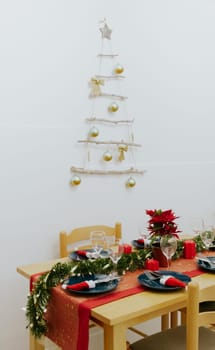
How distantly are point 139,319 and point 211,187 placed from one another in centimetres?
205

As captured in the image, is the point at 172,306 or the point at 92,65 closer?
the point at 172,306

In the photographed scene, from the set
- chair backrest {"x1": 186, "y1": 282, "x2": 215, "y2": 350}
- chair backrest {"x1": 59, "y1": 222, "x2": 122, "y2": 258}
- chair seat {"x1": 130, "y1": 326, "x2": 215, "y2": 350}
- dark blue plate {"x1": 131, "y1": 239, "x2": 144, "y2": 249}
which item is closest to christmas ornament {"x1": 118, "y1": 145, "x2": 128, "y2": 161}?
chair backrest {"x1": 59, "y1": 222, "x2": 122, "y2": 258}

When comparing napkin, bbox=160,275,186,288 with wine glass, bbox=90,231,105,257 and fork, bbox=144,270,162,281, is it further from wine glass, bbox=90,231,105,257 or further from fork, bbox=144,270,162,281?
wine glass, bbox=90,231,105,257

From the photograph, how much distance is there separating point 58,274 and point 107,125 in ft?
4.09

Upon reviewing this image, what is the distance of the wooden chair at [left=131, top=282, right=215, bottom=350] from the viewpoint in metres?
1.41

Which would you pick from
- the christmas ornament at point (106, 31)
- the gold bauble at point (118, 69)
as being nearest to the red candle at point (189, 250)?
the gold bauble at point (118, 69)

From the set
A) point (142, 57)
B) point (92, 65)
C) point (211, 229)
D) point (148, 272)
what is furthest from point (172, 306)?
point (142, 57)

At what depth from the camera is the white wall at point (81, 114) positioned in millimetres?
2289

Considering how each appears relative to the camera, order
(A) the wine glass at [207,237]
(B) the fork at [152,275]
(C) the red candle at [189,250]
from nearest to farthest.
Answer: (B) the fork at [152,275] → (C) the red candle at [189,250] → (A) the wine glass at [207,237]

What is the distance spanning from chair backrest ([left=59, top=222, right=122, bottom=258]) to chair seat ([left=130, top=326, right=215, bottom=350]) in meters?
0.60

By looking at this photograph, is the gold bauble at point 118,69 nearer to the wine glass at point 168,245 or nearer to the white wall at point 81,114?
the white wall at point 81,114

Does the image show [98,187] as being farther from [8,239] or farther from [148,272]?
[148,272]

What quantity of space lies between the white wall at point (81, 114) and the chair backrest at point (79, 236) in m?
0.13

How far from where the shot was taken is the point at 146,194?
2896 millimetres
